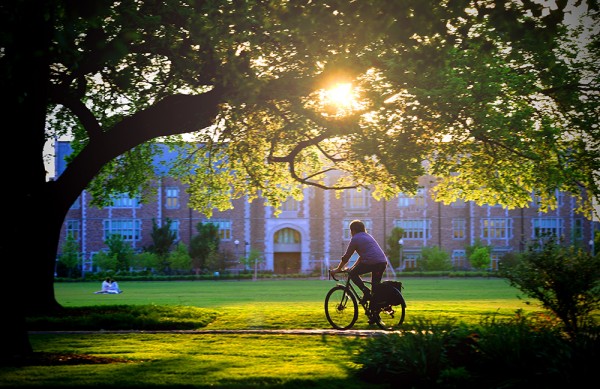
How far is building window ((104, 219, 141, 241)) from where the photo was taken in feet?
212

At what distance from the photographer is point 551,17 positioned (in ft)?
28.8

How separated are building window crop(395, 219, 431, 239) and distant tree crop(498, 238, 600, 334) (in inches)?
2166

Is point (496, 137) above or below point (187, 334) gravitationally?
above

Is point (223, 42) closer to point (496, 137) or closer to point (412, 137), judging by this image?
point (412, 137)

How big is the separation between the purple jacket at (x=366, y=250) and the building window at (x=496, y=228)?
54860mm

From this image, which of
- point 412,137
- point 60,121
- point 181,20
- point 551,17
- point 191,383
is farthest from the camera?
point 60,121

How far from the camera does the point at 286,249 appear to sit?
66.5 metres

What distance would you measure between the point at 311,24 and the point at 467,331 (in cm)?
461

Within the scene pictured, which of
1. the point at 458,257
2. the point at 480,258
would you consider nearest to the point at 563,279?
the point at 480,258

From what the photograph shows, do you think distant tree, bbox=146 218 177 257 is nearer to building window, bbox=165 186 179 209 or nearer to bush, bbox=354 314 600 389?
building window, bbox=165 186 179 209

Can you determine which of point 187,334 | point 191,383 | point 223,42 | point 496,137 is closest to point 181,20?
point 223,42

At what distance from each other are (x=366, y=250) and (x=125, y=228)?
181 ft

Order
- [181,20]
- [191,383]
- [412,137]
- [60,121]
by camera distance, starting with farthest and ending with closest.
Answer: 1. [60,121]
2. [412,137]
3. [181,20]
4. [191,383]

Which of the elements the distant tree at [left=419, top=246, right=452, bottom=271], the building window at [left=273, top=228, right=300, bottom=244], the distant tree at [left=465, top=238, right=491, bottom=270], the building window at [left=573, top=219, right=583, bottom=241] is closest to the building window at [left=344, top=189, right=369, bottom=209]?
the building window at [left=273, top=228, right=300, bottom=244]
